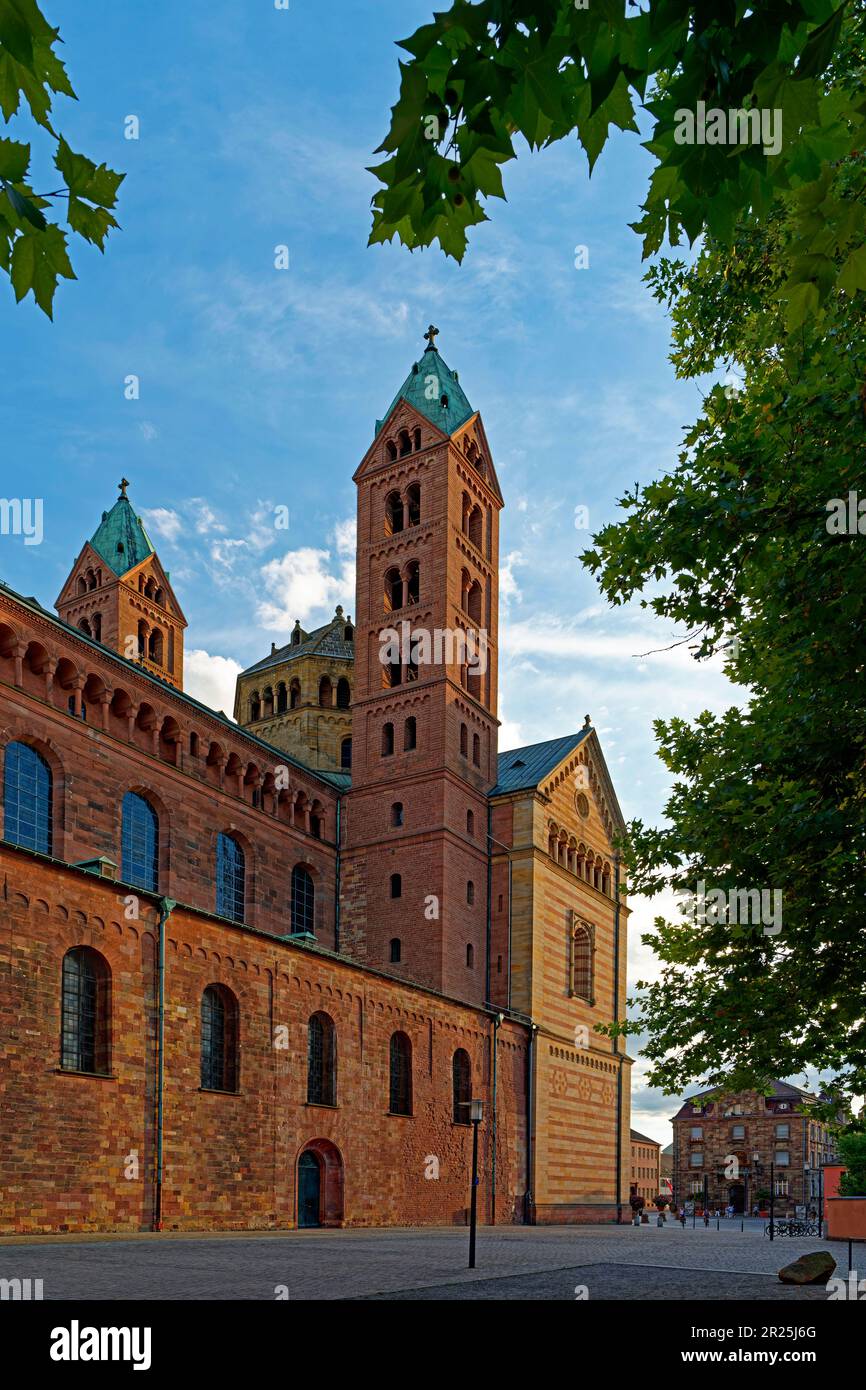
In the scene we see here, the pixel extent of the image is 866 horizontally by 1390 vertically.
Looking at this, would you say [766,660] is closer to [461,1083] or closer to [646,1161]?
[461,1083]

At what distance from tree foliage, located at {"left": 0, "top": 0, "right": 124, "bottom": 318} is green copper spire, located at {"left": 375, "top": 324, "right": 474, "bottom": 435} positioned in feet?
134

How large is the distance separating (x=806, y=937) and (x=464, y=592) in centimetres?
3242

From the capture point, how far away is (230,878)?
36.8m

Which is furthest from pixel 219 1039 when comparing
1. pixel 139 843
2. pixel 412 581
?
pixel 412 581

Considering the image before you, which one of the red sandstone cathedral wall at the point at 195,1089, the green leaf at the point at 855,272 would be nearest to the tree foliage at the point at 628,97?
the green leaf at the point at 855,272

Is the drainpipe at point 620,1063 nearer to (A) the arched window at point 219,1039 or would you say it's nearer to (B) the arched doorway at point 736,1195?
(A) the arched window at point 219,1039

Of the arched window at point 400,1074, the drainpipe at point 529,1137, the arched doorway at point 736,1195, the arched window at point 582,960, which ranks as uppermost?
the arched window at point 582,960

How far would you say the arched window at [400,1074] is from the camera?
32.8m

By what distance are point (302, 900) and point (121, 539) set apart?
25.2 m

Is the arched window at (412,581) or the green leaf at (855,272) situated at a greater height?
the arched window at (412,581)

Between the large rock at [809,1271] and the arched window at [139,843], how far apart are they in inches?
850

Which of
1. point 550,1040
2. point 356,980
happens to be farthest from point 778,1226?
point 356,980
